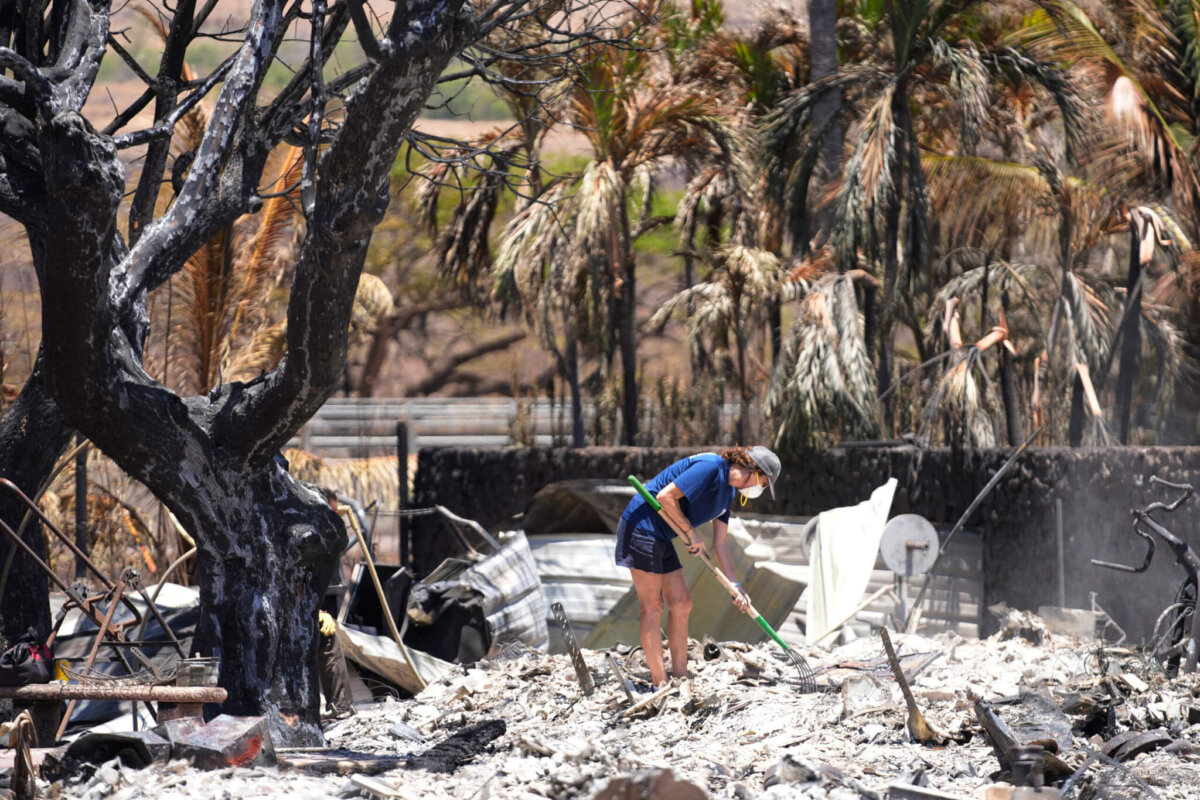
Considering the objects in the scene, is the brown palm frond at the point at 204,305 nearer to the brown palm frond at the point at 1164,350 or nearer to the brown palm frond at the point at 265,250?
the brown palm frond at the point at 265,250

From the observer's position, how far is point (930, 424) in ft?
35.5

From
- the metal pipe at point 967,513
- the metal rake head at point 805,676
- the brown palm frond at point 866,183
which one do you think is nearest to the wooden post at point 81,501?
the metal rake head at point 805,676

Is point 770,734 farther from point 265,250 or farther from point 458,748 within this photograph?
point 265,250

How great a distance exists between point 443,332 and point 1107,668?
3118 centimetres

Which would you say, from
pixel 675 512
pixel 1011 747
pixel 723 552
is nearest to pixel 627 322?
pixel 723 552

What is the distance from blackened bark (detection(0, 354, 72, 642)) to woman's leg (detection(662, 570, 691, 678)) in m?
3.72

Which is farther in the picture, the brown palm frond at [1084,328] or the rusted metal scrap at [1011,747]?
the brown palm frond at [1084,328]

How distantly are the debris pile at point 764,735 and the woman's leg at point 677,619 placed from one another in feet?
0.41

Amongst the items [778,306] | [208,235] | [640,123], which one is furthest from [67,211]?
[778,306]

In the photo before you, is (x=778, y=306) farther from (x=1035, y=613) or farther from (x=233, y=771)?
(x=233, y=771)

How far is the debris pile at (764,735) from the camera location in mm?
5320

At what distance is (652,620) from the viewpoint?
297 inches

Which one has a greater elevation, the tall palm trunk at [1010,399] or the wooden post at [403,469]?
the tall palm trunk at [1010,399]

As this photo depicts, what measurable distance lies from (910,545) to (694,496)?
8.63ft
